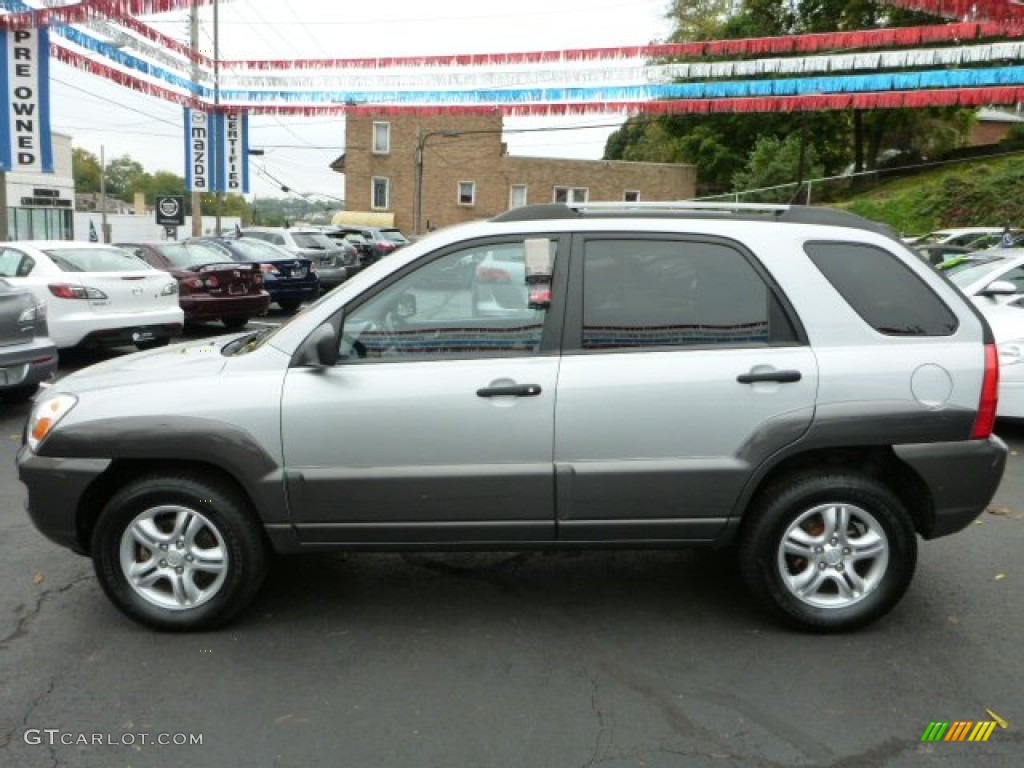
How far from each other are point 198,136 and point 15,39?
8553 millimetres

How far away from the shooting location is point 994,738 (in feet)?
10.0

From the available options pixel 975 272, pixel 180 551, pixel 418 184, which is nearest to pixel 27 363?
pixel 180 551

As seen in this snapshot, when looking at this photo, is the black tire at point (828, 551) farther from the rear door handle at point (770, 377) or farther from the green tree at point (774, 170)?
the green tree at point (774, 170)

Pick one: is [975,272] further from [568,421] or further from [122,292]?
[122,292]

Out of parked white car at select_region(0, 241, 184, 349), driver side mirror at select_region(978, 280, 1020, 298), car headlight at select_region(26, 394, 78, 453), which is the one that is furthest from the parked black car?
car headlight at select_region(26, 394, 78, 453)

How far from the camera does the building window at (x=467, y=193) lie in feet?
150

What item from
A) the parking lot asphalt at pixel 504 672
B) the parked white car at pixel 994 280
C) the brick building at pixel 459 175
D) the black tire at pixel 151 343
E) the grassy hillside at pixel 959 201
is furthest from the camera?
the brick building at pixel 459 175

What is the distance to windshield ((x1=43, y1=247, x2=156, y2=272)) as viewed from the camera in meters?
10.3

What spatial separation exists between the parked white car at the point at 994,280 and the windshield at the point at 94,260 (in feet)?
30.6

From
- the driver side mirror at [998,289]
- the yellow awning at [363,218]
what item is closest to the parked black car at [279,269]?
the driver side mirror at [998,289]

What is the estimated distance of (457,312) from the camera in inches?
146

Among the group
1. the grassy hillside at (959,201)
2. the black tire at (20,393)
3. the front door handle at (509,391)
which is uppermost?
the grassy hillside at (959,201)

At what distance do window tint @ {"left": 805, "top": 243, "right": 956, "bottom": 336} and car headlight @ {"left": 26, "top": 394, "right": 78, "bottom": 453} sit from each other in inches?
125

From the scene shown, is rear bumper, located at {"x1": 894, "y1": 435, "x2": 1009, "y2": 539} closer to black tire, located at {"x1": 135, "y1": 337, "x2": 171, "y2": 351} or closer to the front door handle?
the front door handle
